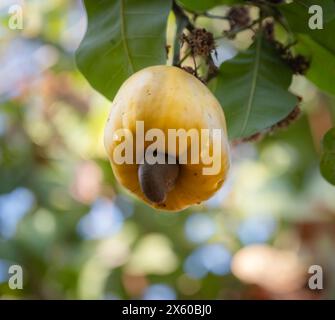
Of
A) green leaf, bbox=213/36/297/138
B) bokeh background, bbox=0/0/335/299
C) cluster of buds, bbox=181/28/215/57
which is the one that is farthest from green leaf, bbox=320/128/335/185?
bokeh background, bbox=0/0/335/299

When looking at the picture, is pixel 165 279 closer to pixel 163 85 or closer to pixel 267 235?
pixel 267 235

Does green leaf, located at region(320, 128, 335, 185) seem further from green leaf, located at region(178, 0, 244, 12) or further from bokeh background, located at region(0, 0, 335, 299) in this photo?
bokeh background, located at region(0, 0, 335, 299)

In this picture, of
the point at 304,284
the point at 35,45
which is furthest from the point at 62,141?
the point at 304,284

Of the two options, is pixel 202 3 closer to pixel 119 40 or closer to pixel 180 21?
pixel 180 21

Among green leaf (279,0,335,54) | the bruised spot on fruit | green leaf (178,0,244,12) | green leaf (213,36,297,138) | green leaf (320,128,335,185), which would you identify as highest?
green leaf (178,0,244,12)

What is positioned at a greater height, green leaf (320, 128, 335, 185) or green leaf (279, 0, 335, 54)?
green leaf (279, 0, 335, 54)

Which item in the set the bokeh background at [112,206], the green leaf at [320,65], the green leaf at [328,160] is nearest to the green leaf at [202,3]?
the green leaf at [320,65]
